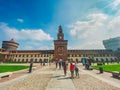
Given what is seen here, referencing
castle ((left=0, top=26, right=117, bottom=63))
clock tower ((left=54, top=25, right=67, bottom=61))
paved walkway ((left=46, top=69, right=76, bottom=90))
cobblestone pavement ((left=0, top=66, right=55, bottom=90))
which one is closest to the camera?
paved walkway ((left=46, top=69, right=76, bottom=90))

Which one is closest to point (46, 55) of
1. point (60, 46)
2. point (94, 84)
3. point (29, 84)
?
point (60, 46)

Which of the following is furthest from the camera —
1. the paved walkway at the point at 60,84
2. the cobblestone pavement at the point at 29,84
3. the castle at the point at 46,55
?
the castle at the point at 46,55

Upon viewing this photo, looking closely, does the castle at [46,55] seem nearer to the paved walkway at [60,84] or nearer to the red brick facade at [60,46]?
the red brick facade at [60,46]

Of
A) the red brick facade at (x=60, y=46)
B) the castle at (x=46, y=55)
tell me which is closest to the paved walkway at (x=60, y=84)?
the red brick facade at (x=60, y=46)

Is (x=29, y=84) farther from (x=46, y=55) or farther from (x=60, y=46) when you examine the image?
(x=46, y=55)

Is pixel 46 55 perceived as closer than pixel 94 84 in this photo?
No

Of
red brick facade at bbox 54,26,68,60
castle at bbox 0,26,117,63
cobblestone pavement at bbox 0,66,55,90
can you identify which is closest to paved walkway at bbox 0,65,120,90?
cobblestone pavement at bbox 0,66,55,90

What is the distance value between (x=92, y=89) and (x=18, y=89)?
16.1 ft

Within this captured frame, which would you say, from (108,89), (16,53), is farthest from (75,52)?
(108,89)

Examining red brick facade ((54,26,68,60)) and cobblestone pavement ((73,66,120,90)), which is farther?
red brick facade ((54,26,68,60))

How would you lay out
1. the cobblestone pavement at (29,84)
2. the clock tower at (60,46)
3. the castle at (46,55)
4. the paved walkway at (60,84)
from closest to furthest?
1. the paved walkway at (60,84)
2. the cobblestone pavement at (29,84)
3. the clock tower at (60,46)
4. the castle at (46,55)

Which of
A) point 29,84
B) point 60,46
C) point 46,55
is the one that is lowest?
point 29,84

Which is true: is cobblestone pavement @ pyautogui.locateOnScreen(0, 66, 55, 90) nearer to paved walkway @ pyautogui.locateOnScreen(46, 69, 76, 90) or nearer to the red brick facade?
paved walkway @ pyautogui.locateOnScreen(46, 69, 76, 90)

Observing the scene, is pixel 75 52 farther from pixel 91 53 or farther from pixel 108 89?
pixel 108 89
